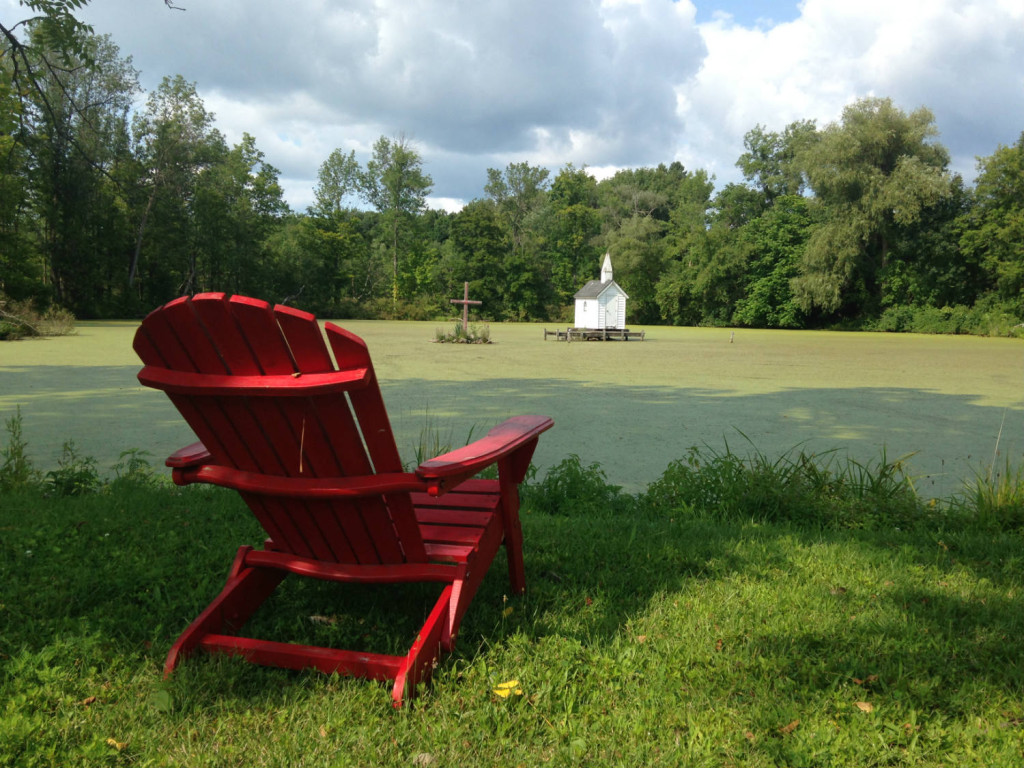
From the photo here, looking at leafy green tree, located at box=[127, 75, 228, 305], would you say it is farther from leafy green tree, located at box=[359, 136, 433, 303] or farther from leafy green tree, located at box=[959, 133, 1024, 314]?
leafy green tree, located at box=[959, 133, 1024, 314]

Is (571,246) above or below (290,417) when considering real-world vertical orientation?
above

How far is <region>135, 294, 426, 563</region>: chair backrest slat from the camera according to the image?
1312mm

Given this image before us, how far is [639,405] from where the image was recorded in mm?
6953

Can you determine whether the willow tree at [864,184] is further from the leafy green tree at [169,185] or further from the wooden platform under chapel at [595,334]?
the leafy green tree at [169,185]

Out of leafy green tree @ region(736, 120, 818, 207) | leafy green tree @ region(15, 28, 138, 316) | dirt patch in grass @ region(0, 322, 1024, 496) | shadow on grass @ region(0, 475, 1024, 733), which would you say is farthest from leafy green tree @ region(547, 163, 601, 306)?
shadow on grass @ region(0, 475, 1024, 733)

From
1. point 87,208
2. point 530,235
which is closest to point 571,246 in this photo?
point 530,235

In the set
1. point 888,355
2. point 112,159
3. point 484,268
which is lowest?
point 888,355

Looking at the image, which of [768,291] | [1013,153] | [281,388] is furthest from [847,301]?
[281,388]

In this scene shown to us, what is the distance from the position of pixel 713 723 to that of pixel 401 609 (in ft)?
2.93

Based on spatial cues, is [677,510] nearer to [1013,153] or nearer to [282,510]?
[282,510]

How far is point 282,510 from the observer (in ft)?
5.19

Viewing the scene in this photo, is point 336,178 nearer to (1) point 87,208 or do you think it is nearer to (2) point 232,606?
(1) point 87,208

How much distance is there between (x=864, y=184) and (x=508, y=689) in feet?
98.4

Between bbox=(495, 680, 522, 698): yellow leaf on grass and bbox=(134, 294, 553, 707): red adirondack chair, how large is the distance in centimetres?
14
